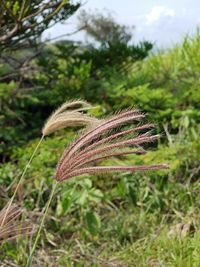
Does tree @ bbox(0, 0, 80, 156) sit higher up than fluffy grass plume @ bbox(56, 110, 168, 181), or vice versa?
tree @ bbox(0, 0, 80, 156)

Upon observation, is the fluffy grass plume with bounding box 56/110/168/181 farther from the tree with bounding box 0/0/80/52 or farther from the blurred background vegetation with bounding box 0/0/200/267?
the tree with bounding box 0/0/80/52

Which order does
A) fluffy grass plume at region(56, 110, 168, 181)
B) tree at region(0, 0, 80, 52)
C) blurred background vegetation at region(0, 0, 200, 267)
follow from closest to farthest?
1. fluffy grass plume at region(56, 110, 168, 181)
2. blurred background vegetation at region(0, 0, 200, 267)
3. tree at region(0, 0, 80, 52)

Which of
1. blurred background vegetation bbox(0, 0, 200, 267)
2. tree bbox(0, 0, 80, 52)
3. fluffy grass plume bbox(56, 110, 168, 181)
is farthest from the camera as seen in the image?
tree bbox(0, 0, 80, 52)

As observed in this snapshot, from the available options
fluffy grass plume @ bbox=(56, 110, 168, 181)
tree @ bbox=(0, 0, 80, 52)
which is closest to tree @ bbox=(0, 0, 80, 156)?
tree @ bbox=(0, 0, 80, 52)

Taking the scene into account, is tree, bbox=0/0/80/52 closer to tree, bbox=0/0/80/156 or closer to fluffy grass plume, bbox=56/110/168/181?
tree, bbox=0/0/80/156

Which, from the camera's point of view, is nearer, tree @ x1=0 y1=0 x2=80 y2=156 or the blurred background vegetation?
the blurred background vegetation

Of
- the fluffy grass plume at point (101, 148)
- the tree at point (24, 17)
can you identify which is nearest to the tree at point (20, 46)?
the tree at point (24, 17)

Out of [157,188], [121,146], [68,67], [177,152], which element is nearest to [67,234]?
[157,188]

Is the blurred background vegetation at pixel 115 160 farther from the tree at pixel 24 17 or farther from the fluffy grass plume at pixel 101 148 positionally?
the fluffy grass plume at pixel 101 148

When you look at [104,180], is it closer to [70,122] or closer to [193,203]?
[193,203]
